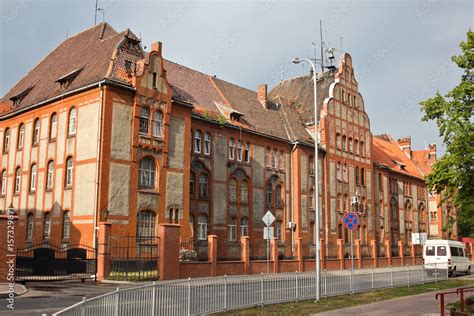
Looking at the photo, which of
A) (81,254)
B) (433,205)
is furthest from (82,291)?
(433,205)

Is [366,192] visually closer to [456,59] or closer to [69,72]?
[456,59]

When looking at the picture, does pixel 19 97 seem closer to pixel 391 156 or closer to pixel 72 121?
pixel 72 121

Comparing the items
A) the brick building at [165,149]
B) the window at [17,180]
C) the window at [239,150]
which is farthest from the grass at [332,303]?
the window at [17,180]

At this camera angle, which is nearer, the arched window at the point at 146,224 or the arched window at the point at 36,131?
the arched window at the point at 146,224

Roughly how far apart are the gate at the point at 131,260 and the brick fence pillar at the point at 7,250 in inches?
202

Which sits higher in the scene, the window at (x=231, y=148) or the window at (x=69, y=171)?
the window at (x=231, y=148)

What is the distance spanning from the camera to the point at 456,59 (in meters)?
28.4

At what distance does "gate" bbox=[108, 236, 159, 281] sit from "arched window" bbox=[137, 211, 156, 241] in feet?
2.90

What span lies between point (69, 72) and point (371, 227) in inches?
1317

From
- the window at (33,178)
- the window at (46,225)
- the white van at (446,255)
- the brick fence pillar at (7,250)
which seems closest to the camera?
the brick fence pillar at (7,250)

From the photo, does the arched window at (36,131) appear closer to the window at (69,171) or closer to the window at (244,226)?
the window at (69,171)

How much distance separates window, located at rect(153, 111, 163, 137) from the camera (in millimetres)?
31438

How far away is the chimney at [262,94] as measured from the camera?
154 feet

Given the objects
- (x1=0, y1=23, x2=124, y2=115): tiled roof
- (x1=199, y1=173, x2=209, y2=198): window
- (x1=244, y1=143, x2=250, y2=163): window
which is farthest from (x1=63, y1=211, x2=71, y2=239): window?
(x1=244, y1=143, x2=250, y2=163): window
